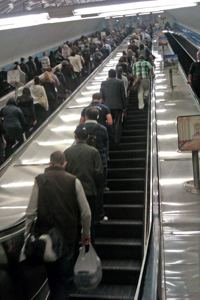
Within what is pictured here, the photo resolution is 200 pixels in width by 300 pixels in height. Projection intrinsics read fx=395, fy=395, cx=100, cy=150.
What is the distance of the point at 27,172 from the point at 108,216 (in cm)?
152

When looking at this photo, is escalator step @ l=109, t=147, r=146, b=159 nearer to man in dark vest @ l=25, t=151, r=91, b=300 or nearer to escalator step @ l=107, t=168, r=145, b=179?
escalator step @ l=107, t=168, r=145, b=179

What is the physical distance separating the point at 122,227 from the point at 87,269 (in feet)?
5.70

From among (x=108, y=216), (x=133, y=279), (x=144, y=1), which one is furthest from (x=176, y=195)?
(x=144, y=1)

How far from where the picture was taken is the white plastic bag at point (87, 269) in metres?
3.97

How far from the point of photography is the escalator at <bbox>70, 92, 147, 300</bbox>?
4906 millimetres

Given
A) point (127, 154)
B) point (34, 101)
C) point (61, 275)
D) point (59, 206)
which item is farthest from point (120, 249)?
point (34, 101)

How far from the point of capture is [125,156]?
7980 mm

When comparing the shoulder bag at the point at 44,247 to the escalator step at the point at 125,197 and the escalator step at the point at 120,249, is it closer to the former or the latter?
the escalator step at the point at 120,249

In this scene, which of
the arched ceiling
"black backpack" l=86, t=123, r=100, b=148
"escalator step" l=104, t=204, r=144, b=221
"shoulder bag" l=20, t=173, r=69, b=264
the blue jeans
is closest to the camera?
"shoulder bag" l=20, t=173, r=69, b=264

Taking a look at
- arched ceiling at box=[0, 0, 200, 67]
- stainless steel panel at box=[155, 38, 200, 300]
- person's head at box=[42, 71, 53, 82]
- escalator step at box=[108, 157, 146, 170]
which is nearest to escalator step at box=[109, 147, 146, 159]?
escalator step at box=[108, 157, 146, 170]

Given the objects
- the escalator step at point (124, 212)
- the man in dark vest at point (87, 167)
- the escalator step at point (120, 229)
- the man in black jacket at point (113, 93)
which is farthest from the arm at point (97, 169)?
the man in black jacket at point (113, 93)

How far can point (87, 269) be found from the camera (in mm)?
3975

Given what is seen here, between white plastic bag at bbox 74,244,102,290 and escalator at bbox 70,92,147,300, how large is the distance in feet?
2.54

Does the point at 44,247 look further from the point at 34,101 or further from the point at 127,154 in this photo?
the point at 34,101
